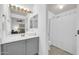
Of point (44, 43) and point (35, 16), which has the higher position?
point (35, 16)

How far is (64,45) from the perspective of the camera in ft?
7.61

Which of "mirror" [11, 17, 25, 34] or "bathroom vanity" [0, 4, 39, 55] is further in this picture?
"mirror" [11, 17, 25, 34]

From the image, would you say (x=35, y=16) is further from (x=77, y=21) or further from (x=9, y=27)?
(x=77, y=21)

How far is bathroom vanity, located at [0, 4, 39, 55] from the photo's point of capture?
1.34 meters

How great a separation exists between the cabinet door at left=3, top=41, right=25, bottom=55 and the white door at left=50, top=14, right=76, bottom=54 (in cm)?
90

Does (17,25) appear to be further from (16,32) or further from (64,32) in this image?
(64,32)

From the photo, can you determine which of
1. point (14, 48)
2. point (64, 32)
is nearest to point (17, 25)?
point (14, 48)

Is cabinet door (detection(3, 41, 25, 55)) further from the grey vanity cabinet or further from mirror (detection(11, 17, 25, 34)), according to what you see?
mirror (detection(11, 17, 25, 34))

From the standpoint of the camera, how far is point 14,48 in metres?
1.45

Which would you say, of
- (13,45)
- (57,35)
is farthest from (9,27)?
(57,35)

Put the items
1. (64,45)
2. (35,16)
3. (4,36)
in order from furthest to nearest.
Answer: (64,45) → (35,16) → (4,36)

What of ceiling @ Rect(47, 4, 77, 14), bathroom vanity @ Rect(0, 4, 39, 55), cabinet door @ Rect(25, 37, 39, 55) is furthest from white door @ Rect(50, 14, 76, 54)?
bathroom vanity @ Rect(0, 4, 39, 55)
